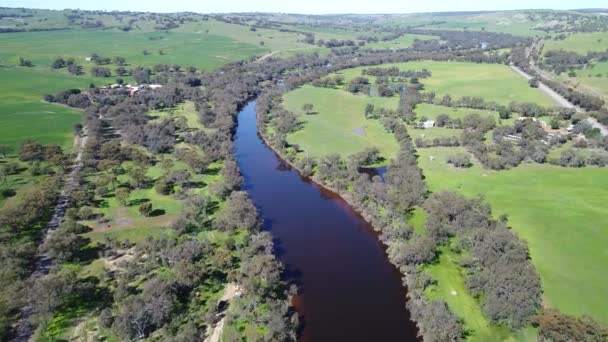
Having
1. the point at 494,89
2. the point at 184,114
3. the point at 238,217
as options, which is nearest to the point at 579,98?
the point at 494,89

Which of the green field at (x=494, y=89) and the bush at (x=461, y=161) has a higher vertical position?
the green field at (x=494, y=89)

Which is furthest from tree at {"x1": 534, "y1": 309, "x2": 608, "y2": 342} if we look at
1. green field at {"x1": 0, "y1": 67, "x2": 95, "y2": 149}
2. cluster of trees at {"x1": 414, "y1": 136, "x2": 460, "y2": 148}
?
green field at {"x1": 0, "y1": 67, "x2": 95, "y2": 149}

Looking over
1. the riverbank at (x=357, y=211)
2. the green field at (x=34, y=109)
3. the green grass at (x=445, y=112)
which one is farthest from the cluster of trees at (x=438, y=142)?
the green field at (x=34, y=109)

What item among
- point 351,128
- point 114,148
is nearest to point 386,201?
point 351,128

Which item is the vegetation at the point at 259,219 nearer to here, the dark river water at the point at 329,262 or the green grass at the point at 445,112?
the green grass at the point at 445,112

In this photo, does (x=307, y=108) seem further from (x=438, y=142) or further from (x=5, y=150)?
(x=5, y=150)
